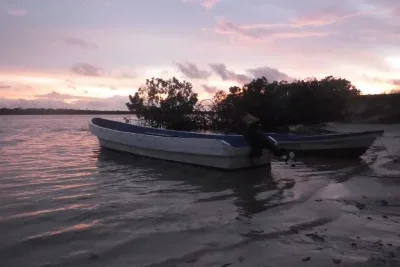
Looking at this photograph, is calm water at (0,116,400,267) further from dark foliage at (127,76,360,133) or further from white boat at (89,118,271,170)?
dark foliage at (127,76,360,133)

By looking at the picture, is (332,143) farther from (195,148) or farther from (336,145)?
(195,148)

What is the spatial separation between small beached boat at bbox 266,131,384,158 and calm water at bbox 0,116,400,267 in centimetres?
225

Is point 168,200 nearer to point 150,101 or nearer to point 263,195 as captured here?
point 263,195

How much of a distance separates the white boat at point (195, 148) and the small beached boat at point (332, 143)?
304cm

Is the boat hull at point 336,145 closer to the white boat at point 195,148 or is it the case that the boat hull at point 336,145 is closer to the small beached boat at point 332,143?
the small beached boat at point 332,143

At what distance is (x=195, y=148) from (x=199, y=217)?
473cm

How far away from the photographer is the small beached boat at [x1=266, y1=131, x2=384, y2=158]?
12.5 metres

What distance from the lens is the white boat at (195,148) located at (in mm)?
9836

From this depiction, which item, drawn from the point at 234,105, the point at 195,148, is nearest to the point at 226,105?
the point at 234,105

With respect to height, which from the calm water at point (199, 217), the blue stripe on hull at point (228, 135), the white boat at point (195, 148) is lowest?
the calm water at point (199, 217)

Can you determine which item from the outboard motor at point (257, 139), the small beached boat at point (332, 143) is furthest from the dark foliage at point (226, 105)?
the outboard motor at point (257, 139)

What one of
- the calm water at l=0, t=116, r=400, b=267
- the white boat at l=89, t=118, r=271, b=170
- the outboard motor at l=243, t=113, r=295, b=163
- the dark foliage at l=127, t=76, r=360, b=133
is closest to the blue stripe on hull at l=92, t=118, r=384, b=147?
the white boat at l=89, t=118, r=271, b=170

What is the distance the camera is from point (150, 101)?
74.7 feet

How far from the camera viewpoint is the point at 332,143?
12898 mm
